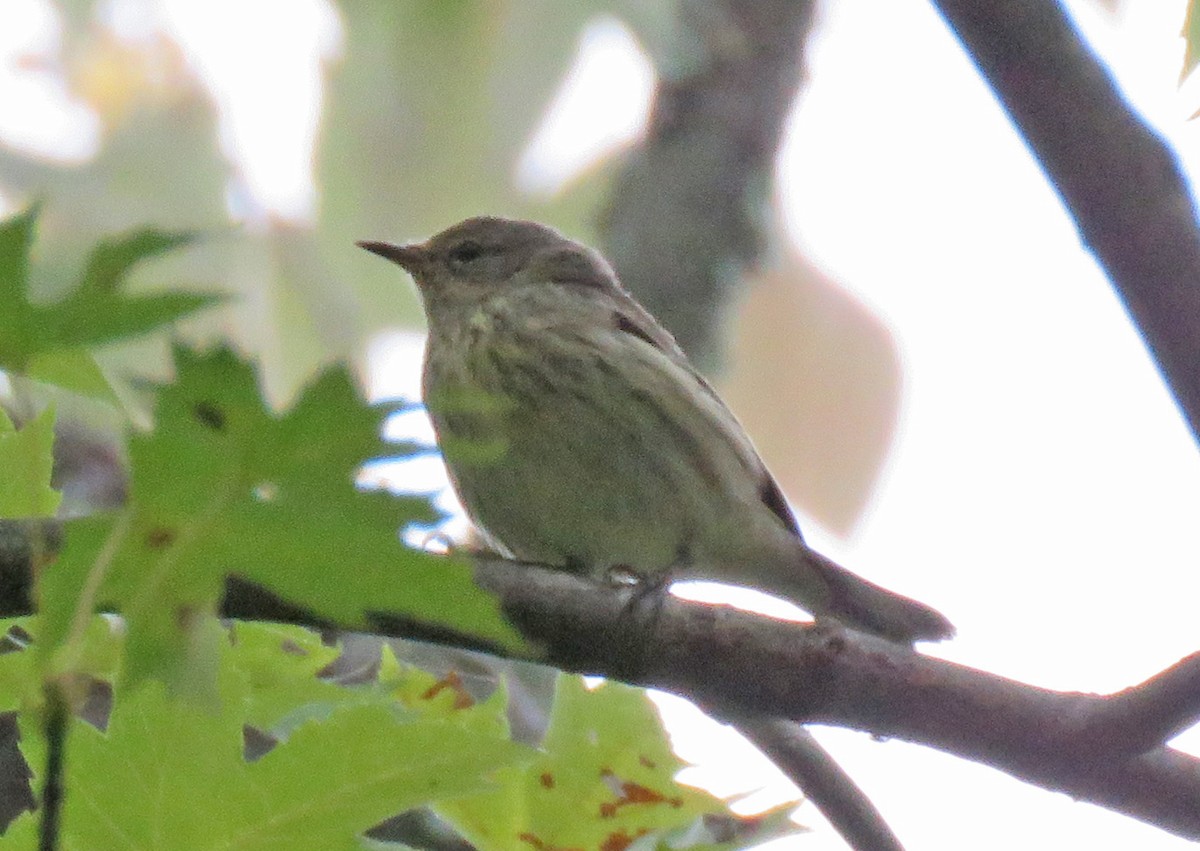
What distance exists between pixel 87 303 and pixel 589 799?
4.94ft

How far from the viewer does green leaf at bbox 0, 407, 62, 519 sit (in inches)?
79.6

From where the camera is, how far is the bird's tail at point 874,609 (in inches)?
181

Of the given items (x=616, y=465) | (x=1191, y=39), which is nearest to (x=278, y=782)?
(x=1191, y=39)

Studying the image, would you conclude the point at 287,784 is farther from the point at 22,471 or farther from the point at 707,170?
the point at 707,170

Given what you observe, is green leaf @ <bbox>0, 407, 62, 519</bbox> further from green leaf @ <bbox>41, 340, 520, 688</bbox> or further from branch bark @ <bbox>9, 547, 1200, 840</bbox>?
branch bark @ <bbox>9, 547, 1200, 840</bbox>

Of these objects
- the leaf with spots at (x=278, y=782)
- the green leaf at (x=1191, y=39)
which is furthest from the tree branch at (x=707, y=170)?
the leaf with spots at (x=278, y=782)

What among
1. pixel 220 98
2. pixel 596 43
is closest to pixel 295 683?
pixel 596 43

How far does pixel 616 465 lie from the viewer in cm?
498

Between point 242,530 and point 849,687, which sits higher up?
point 242,530

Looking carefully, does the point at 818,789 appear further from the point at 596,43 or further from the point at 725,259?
the point at 725,259

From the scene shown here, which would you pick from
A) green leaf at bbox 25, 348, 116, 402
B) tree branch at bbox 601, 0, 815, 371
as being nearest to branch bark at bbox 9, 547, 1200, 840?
green leaf at bbox 25, 348, 116, 402

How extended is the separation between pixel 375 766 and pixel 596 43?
10.2ft

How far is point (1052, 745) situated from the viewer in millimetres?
2734

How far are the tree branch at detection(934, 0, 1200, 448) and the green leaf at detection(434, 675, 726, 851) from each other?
1.05 metres
